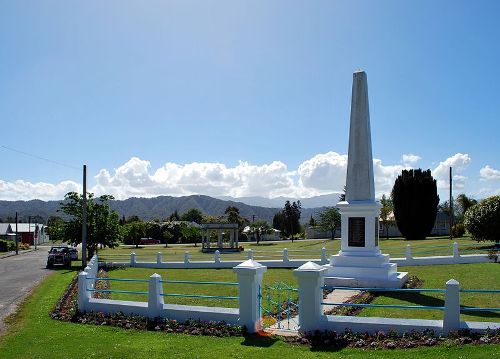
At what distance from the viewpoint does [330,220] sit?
6706 cm

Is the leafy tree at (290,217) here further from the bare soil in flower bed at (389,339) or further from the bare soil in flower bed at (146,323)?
the bare soil in flower bed at (389,339)

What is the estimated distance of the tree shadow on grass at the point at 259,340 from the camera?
32.2ft

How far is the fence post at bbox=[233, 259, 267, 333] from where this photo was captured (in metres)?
10.9

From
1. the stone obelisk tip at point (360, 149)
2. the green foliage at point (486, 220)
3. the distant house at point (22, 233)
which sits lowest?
the distant house at point (22, 233)

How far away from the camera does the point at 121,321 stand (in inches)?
485

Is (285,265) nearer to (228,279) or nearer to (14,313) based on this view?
(228,279)

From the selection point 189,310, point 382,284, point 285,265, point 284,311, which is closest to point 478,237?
point 285,265

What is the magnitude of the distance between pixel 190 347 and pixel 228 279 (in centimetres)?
1253

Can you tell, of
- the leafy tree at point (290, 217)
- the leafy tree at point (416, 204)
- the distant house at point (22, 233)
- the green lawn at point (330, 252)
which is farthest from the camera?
the distant house at point (22, 233)

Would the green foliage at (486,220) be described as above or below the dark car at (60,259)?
above

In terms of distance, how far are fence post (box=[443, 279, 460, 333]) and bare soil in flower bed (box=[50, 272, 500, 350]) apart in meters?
0.17

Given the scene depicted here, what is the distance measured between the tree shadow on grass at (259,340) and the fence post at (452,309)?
11.2ft

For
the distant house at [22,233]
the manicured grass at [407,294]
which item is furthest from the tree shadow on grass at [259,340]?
the distant house at [22,233]

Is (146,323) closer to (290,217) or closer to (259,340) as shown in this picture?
(259,340)
